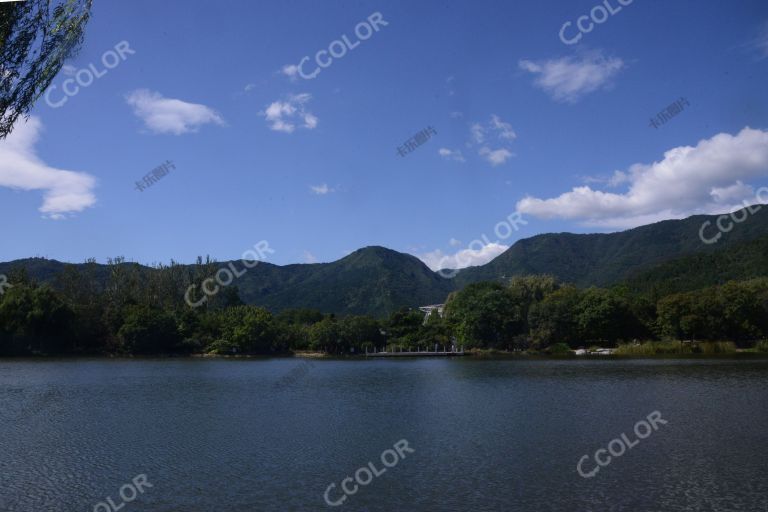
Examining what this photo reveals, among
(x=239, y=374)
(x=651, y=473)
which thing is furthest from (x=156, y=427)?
(x=239, y=374)

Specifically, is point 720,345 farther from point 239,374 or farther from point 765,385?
point 239,374

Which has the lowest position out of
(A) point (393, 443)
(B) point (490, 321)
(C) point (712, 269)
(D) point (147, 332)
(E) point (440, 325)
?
(A) point (393, 443)

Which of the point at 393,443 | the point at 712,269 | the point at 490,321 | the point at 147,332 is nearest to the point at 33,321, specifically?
the point at 147,332

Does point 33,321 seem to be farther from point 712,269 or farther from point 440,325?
point 712,269

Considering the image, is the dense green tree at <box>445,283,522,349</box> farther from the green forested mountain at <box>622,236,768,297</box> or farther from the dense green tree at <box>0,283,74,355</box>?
the dense green tree at <box>0,283,74,355</box>

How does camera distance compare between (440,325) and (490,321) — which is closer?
(490,321)

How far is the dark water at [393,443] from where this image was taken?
13695mm

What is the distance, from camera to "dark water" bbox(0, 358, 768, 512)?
44.9ft

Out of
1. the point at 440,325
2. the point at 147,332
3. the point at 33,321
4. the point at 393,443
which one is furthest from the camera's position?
the point at 440,325

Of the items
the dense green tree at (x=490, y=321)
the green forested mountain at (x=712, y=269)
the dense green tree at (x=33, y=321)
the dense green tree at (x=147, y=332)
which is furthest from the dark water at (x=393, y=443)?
the green forested mountain at (x=712, y=269)

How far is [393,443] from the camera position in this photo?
19.3 meters

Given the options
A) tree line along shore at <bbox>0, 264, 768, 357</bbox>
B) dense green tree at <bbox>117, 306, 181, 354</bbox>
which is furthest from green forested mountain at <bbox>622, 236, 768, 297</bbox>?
dense green tree at <bbox>117, 306, 181, 354</bbox>

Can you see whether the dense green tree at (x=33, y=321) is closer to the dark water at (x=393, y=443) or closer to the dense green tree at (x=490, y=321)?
the dark water at (x=393, y=443)

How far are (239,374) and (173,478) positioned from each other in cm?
3294
